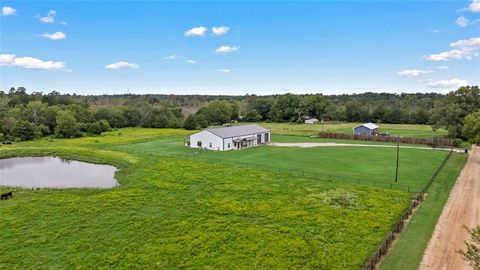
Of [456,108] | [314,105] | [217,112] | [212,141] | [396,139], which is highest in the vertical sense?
[314,105]

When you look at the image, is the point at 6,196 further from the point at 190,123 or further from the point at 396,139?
the point at 190,123

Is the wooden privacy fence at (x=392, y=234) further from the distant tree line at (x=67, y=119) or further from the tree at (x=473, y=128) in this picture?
the distant tree line at (x=67, y=119)

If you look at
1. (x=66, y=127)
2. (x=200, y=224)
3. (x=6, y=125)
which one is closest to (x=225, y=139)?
(x=200, y=224)

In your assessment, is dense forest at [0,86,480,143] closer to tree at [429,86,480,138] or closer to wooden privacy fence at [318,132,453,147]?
tree at [429,86,480,138]

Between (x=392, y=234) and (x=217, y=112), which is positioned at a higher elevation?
(x=217, y=112)

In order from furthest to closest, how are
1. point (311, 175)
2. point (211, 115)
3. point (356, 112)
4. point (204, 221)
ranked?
point (356, 112) < point (211, 115) < point (311, 175) < point (204, 221)
